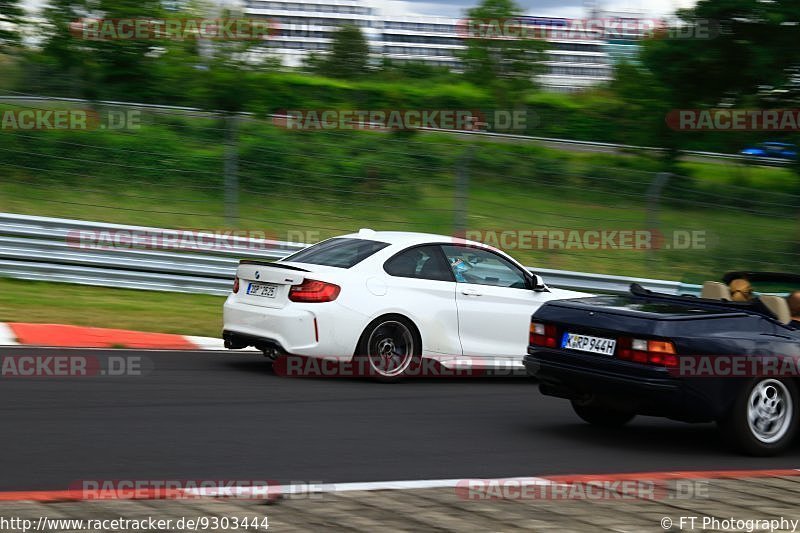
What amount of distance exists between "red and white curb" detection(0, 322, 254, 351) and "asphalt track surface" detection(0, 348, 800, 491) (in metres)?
0.80

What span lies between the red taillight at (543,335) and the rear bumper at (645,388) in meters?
0.23

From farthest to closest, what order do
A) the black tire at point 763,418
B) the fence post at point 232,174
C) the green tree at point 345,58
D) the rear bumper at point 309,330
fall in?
the green tree at point 345,58 → the fence post at point 232,174 → the rear bumper at point 309,330 → the black tire at point 763,418

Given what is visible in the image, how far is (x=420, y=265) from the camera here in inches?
423

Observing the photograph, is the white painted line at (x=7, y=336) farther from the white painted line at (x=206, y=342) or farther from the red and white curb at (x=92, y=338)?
the white painted line at (x=206, y=342)

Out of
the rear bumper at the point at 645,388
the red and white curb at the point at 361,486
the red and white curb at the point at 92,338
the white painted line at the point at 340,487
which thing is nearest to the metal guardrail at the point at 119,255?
the red and white curb at the point at 92,338

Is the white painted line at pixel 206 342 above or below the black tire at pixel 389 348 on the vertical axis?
below

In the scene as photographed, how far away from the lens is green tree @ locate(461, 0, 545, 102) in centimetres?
3978

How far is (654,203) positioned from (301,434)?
1081cm

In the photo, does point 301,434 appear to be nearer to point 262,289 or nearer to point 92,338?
point 262,289

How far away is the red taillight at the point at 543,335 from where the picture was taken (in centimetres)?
822

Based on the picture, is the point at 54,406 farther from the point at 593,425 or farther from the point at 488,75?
the point at 488,75


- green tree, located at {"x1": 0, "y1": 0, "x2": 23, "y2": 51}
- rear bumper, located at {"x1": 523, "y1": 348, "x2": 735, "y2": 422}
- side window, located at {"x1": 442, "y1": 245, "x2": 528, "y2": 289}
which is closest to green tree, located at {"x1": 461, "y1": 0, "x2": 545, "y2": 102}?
green tree, located at {"x1": 0, "y1": 0, "x2": 23, "y2": 51}

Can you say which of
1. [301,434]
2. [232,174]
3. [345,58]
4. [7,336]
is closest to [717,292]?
[301,434]

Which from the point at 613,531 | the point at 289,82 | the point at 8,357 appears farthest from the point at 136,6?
the point at 613,531
